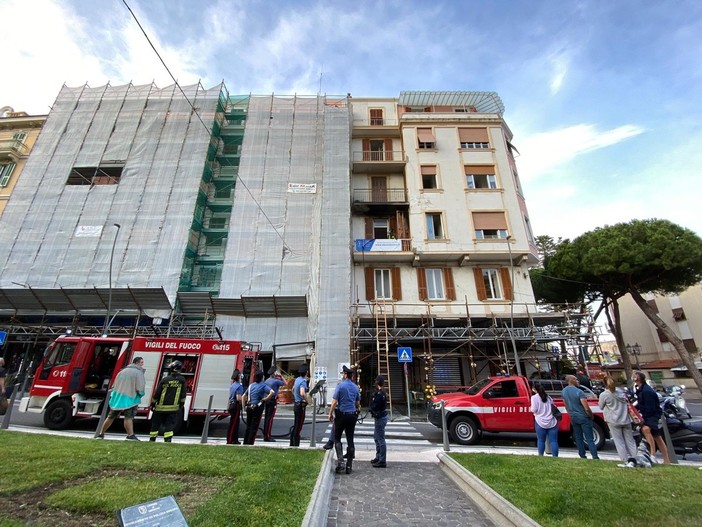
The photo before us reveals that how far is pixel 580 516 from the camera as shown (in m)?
3.30

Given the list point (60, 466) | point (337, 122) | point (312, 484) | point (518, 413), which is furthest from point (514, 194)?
point (60, 466)

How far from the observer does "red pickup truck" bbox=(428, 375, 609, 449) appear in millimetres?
8492

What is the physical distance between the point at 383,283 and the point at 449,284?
399 centimetres

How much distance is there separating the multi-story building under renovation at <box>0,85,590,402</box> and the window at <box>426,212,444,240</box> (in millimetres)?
141

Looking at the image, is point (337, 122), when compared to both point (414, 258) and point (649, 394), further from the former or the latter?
point (649, 394)

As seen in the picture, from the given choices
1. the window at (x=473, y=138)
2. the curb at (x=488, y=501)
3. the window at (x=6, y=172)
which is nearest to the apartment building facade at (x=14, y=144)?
the window at (x=6, y=172)

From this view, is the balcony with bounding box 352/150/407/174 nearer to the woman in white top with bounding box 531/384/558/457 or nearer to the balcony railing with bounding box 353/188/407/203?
the balcony railing with bounding box 353/188/407/203

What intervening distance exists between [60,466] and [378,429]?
4.72 m

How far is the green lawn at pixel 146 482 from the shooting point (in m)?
3.11

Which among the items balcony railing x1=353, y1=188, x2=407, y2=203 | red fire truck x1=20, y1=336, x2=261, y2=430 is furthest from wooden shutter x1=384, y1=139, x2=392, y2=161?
red fire truck x1=20, y1=336, x2=261, y2=430

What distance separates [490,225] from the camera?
20.7 metres

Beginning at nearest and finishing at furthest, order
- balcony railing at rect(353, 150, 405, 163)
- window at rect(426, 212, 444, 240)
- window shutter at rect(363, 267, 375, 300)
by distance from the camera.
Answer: window shutter at rect(363, 267, 375, 300), window at rect(426, 212, 444, 240), balcony railing at rect(353, 150, 405, 163)

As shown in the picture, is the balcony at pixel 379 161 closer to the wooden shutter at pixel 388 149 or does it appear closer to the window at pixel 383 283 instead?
the wooden shutter at pixel 388 149

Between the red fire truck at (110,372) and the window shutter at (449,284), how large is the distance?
13283 mm
